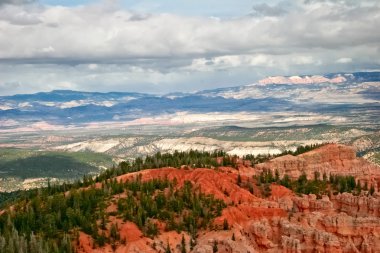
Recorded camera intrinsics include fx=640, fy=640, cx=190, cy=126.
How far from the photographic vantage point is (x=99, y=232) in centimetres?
15600

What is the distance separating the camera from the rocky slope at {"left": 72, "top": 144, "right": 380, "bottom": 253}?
152 m

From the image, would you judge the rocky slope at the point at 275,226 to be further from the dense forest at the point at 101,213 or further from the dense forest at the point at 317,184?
the dense forest at the point at 317,184

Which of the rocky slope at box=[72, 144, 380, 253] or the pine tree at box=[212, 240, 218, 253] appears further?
the rocky slope at box=[72, 144, 380, 253]

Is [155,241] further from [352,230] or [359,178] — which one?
[359,178]

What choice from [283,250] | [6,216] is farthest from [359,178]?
[6,216]

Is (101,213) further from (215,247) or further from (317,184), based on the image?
(317,184)

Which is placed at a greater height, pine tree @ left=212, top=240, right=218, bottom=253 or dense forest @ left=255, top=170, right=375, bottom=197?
dense forest @ left=255, top=170, right=375, bottom=197

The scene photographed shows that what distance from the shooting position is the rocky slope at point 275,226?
152125 millimetres

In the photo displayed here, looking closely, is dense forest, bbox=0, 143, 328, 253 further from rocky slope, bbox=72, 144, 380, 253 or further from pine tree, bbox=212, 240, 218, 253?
pine tree, bbox=212, 240, 218, 253

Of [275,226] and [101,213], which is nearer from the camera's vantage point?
[275,226]

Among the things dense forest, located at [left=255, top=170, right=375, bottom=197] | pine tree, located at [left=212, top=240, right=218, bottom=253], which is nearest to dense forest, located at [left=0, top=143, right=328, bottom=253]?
dense forest, located at [left=255, top=170, right=375, bottom=197]

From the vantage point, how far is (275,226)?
161 m

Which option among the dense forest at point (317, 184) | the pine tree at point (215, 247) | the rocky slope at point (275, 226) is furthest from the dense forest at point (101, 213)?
the pine tree at point (215, 247)

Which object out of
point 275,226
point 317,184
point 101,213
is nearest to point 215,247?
point 275,226
